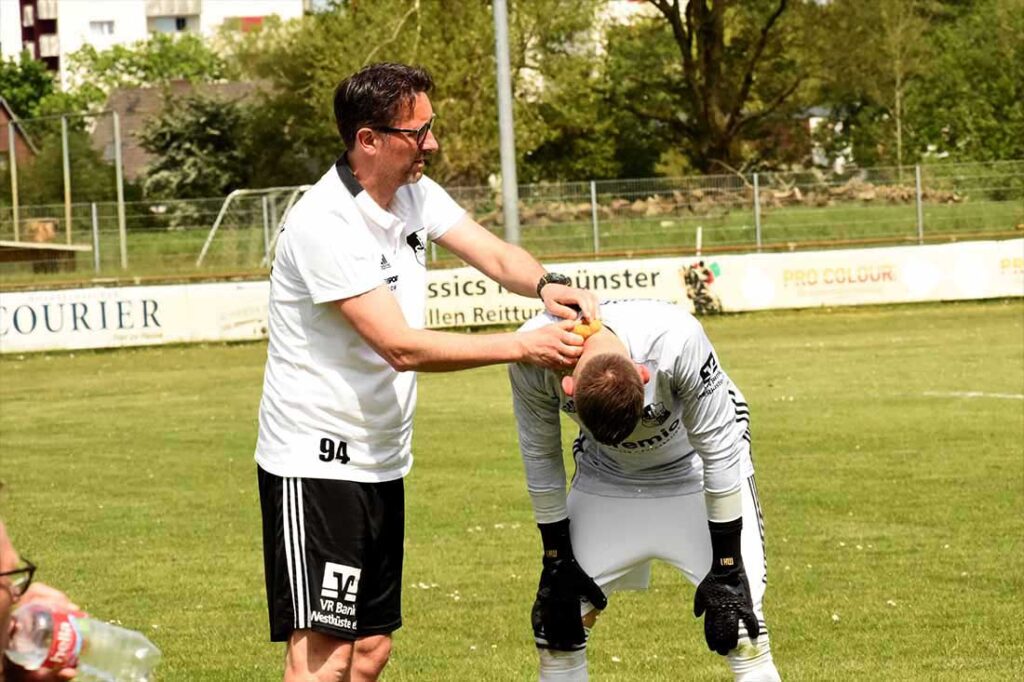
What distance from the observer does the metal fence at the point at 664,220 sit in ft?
119

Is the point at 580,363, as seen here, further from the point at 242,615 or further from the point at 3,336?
the point at 3,336

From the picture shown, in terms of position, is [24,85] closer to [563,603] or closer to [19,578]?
[563,603]

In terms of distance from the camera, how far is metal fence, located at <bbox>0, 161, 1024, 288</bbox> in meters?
36.2

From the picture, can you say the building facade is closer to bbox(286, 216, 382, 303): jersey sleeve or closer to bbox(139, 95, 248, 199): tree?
bbox(139, 95, 248, 199): tree

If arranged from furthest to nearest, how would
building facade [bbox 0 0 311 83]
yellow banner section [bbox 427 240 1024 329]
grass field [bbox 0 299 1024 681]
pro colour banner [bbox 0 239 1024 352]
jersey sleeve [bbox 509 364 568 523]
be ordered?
building facade [bbox 0 0 311 83] → yellow banner section [bbox 427 240 1024 329] → pro colour banner [bbox 0 239 1024 352] → grass field [bbox 0 299 1024 681] → jersey sleeve [bbox 509 364 568 523]

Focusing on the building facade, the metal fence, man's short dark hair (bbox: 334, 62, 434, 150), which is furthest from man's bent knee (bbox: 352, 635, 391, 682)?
the building facade

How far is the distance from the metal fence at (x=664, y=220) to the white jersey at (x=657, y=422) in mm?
29565

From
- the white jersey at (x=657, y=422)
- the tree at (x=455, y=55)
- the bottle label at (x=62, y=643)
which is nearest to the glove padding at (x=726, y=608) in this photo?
the white jersey at (x=657, y=422)

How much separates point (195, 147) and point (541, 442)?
61.1 metres

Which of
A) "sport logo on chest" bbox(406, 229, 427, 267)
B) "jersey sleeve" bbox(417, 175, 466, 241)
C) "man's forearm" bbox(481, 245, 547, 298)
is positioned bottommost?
"man's forearm" bbox(481, 245, 547, 298)

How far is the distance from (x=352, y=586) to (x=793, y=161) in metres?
65.9

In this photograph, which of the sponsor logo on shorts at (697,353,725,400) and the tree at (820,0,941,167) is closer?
the sponsor logo on shorts at (697,353,725,400)

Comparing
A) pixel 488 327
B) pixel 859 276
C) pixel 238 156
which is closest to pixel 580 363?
pixel 488 327

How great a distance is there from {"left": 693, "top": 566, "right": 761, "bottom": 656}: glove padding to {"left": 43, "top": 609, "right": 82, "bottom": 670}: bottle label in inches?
112
